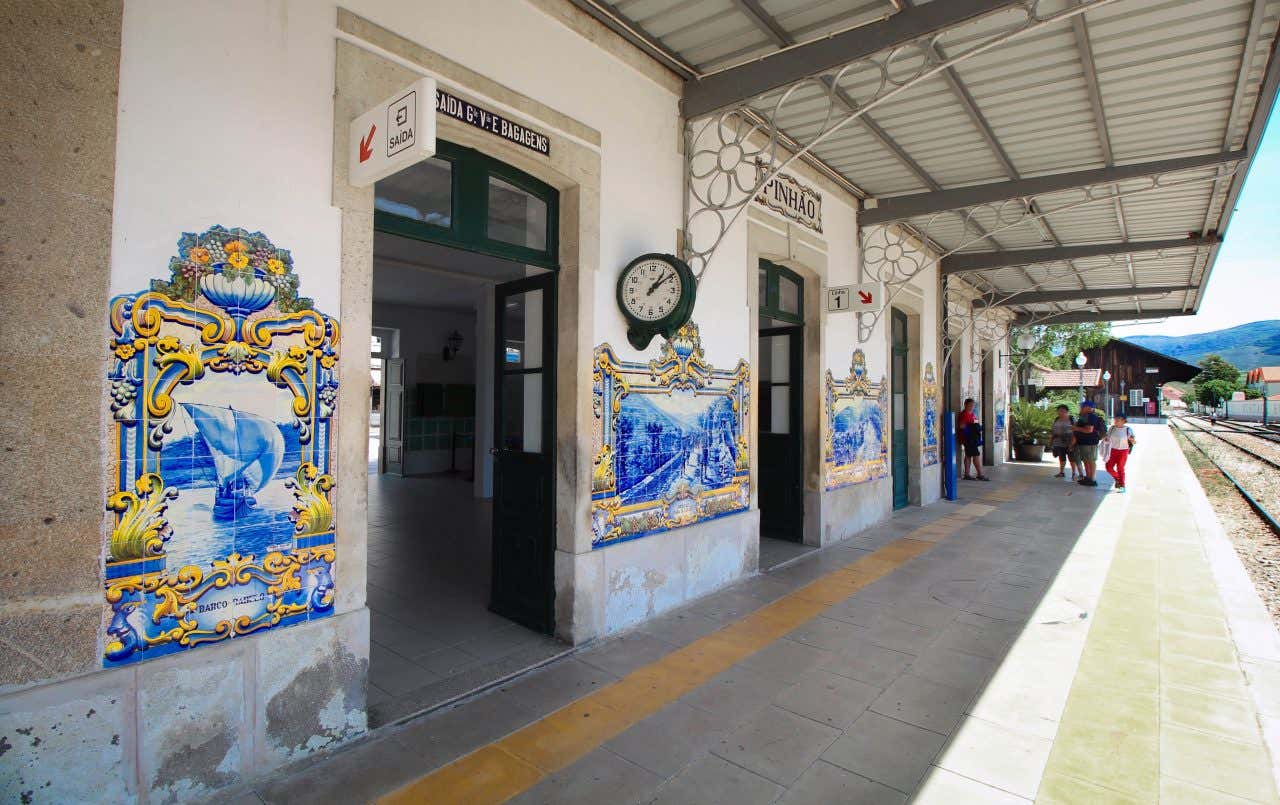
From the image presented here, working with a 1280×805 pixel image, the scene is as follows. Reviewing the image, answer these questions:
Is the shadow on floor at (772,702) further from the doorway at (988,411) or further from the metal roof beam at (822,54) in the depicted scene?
the doorway at (988,411)

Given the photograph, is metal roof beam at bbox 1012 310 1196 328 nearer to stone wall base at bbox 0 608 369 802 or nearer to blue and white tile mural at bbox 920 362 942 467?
blue and white tile mural at bbox 920 362 942 467

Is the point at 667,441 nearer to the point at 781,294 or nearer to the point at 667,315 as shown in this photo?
the point at 667,315

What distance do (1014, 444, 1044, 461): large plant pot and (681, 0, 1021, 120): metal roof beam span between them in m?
15.1

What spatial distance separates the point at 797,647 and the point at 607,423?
1.92 m

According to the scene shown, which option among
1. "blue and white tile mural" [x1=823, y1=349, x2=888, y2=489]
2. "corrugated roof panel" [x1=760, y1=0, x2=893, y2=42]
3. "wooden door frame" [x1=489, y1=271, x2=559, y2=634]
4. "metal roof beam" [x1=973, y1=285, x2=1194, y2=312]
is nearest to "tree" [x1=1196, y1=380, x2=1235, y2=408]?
"metal roof beam" [x1=973, y1=285, x2=1194, y2=312]

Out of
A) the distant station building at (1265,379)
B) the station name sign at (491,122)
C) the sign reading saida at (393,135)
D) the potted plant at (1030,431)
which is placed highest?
the distant station building at (1265,379)

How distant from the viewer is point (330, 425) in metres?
3.01

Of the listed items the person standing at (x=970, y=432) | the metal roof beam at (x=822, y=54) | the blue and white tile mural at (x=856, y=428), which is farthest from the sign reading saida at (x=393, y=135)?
the person standing at (x=970, y=432)

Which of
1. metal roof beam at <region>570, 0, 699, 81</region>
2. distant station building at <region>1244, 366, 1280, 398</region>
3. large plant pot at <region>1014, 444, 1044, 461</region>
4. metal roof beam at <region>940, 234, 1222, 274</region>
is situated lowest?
large plant pot at <region>1014, 444, 1044, 461</region>

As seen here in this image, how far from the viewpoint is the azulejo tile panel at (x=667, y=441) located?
442 centimetres

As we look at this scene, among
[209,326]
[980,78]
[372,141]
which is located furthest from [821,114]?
[209,326]

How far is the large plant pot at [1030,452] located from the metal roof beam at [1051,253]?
8.25 m

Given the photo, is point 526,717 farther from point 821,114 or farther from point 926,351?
point 926,351

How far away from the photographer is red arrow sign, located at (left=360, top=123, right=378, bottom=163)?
2.87m
